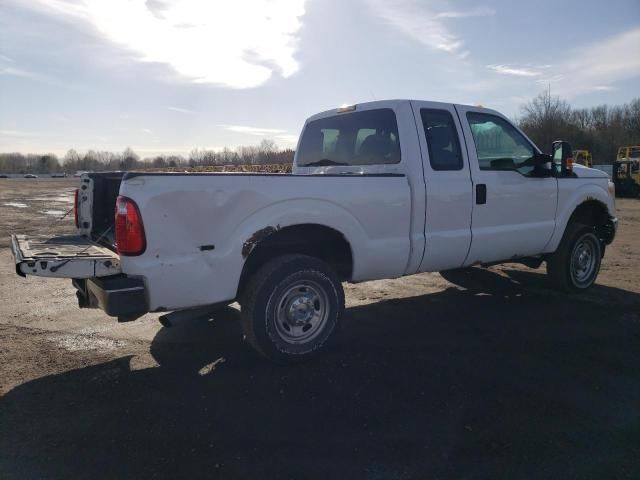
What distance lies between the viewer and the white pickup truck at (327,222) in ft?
10.8

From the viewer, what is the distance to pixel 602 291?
250 inches

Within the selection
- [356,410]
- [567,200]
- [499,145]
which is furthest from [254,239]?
[567,200]

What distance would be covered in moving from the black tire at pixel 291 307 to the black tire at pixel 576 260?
3.40 metres

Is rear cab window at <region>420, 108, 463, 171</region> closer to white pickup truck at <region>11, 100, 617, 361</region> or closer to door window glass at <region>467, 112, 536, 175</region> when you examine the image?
white pickup truck at <region>11, 100, 617, 361</region>

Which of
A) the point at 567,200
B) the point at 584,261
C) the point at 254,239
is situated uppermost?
the point at 567,200

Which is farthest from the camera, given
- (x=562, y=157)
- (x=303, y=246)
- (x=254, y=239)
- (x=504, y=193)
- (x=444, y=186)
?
(x=562, y=157)

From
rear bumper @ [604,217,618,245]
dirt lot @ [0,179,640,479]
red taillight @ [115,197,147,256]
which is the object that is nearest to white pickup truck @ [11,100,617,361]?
red taillight @ [115,197,147,256]

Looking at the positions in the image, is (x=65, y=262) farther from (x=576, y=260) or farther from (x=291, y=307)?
(x=576, y=260)

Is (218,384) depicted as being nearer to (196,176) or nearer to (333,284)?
(333,284)

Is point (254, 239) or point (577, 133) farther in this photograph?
point (577, 133)

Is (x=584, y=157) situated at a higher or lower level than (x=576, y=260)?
higher

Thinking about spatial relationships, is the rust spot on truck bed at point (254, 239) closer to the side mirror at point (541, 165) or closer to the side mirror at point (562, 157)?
the side mirror at point (541, 165)

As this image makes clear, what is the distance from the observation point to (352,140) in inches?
202

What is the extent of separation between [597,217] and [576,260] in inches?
30.7
